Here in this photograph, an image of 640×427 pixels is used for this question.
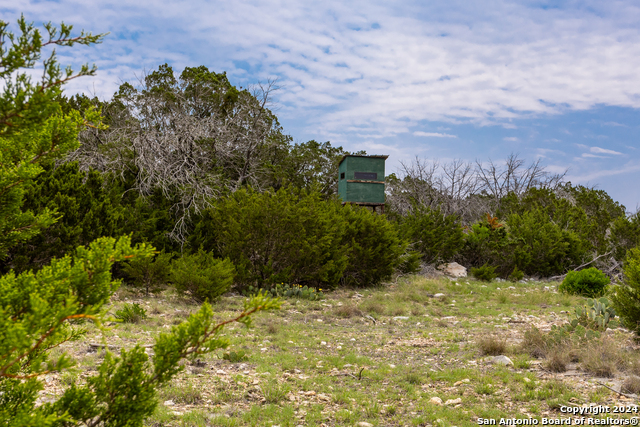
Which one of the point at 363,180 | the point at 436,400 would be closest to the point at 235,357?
the point at 436,400

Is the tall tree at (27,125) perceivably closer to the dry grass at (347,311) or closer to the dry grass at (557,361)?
the dry grass at (557,361)

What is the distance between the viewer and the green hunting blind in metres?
14.5

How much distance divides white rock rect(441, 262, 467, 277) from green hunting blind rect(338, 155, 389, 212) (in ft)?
10.7

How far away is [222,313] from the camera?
7059 millimetres

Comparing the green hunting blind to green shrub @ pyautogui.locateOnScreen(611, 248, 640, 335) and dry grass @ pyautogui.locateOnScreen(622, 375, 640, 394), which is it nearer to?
green shrub @ pyautogui.locateOnScreen(611, 248, 640, 335)

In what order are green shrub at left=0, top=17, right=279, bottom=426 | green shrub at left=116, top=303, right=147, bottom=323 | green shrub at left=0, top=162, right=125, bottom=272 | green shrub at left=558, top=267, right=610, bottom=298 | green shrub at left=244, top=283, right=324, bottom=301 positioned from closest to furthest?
green shrub at left=0, top=17, right=279, bottom=426 < green shrub at left=116, top=303, right=147, bottom=323 < green shrub at left=0, top=162, right=125, bottom=272 < green shrub at left=244, top=283, right=324, bottom=301 < green shrub at left=558, top=267, right=610, bottom=298

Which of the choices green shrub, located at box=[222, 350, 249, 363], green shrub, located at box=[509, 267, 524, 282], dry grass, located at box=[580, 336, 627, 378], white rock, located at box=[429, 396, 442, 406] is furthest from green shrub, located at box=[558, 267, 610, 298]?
green shrub, located at box=[222, 350, 249, 363]

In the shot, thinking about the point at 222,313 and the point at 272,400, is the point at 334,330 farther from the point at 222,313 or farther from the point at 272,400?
the point at 272,400

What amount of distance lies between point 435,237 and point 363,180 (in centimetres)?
314

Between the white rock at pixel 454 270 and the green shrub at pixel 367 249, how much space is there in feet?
12.8

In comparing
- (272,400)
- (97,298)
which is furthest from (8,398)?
(272,400)

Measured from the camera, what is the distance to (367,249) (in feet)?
36.6

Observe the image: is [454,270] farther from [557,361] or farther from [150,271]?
[557,361]

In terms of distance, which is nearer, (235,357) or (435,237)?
(235,357)
